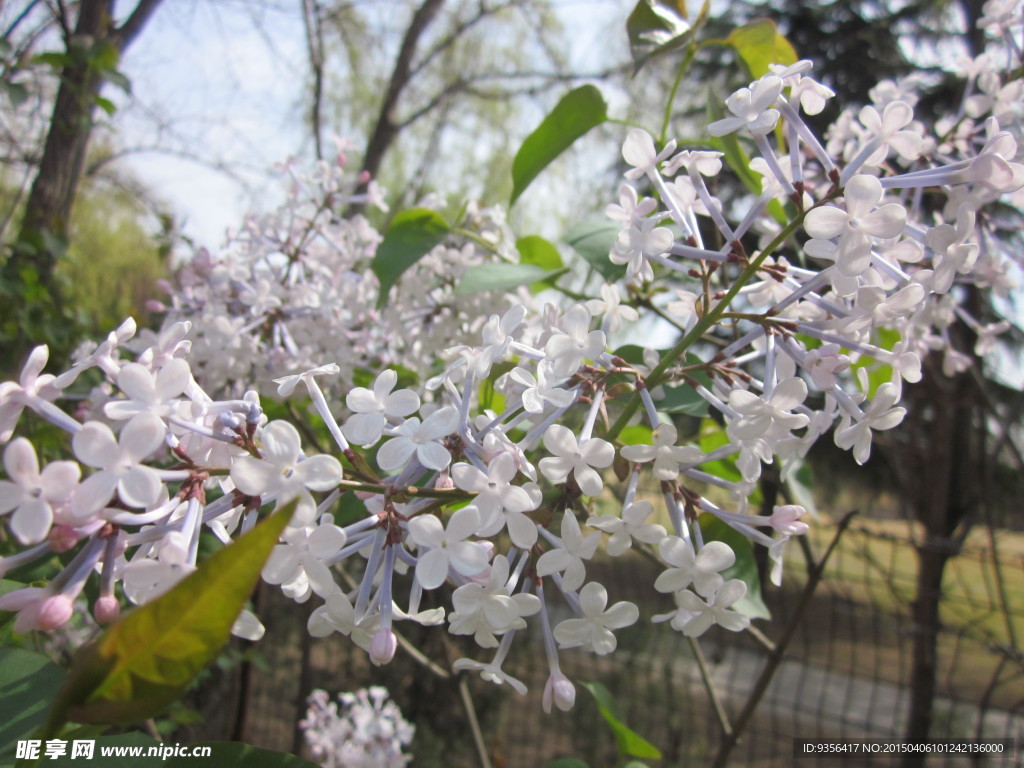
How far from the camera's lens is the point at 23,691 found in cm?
51

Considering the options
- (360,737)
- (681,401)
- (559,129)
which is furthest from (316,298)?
(360,737)

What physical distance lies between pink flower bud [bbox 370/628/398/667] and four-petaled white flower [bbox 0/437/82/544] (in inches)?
8.5

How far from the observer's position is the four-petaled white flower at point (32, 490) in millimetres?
382

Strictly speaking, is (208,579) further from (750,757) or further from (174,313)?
(750,757)

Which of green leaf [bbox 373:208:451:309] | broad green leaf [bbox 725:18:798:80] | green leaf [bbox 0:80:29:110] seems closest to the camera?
broad green leaf [bbox 725:18:798:80]

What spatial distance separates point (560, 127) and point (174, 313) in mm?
742

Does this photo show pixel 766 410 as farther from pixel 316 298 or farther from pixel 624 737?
pixel 316 298

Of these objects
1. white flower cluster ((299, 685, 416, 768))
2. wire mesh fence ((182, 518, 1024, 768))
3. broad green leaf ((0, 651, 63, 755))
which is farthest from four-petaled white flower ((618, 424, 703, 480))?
wire mesh fence ((182, 518, 1024, 768))

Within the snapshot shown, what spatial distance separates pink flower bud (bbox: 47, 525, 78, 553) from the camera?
408 millimetres

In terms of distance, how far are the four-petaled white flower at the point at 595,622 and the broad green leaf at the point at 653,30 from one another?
2.35 ft

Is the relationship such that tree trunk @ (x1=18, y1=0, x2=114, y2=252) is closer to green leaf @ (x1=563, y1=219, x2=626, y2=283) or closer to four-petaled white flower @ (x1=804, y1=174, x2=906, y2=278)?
green leaf @ (x1=563, y1=219, x2=626, y2=283)

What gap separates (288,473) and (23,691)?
0.28 m

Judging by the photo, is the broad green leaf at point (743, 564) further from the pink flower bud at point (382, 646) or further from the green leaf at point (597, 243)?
the pink flower bud at point (382, 646)

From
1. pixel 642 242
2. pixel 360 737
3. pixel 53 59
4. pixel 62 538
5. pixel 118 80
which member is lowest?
pixel 360 737
